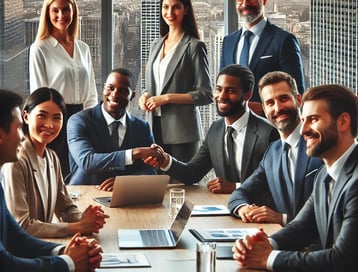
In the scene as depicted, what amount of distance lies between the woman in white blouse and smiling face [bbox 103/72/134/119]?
0.63 meters

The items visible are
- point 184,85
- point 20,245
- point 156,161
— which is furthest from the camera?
point 184,85

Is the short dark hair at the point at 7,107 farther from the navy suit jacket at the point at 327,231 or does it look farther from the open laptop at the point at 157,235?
the navy suit jacket at the point at 327,231

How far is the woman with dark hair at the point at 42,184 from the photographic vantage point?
378cm

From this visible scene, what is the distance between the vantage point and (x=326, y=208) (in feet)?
11.5

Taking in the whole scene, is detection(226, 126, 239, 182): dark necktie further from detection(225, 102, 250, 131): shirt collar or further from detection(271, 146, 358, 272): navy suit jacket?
detection(271, 146, 358, 272): navy suit jacket

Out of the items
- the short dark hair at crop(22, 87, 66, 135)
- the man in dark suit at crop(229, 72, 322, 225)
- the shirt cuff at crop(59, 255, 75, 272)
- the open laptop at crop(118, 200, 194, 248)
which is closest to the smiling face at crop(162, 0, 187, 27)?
the man in dark suit at crop(229, 72, 322, 225)

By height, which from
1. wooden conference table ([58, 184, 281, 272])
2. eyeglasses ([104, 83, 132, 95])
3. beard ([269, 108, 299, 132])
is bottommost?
wooden conference table ([58, 184, 281, 272])

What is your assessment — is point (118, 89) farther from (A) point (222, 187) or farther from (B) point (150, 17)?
(B) point (150, 17)

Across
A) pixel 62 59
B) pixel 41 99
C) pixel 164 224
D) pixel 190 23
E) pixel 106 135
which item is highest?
pixel 190 23

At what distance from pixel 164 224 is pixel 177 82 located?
2156 mm

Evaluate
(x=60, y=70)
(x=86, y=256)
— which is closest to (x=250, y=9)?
(x=60, y=70)

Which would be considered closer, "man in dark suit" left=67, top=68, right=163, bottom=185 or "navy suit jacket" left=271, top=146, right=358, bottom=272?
"navy suit jacket" left=271, top=146, right=358, bottom=272

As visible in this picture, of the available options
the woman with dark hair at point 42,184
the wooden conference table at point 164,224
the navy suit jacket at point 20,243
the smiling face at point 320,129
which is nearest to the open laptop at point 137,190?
the wooden conference table at point 164,224

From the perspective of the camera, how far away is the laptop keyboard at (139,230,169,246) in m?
3.62
